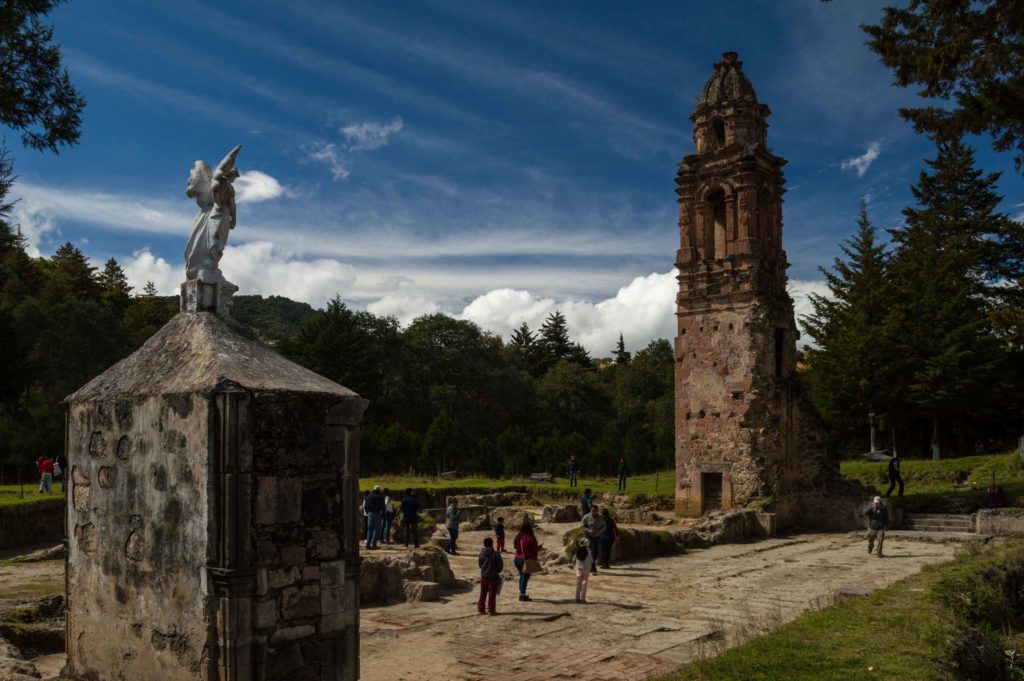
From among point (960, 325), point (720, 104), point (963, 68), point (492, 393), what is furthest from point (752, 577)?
point (492, 393)

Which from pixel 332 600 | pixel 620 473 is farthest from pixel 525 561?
pixel 620 473

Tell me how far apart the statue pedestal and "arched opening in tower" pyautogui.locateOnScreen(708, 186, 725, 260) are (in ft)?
66.7

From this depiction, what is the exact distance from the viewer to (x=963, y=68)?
41.9 feet

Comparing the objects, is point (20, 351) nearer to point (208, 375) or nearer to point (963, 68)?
point (208, 375)

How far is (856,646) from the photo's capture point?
770 centimetres

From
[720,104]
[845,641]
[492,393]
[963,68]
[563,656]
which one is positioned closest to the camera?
[845,641]

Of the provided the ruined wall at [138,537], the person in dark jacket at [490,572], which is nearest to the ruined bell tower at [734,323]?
the person in dark jacket at [490,572]

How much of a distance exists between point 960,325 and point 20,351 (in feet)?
118

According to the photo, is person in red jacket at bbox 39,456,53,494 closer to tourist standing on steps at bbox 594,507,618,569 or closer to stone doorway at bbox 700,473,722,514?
tourist standing on steps at bbox 594,507,618,569

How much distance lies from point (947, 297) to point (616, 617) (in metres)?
27.2

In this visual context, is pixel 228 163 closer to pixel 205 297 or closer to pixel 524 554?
pixel 205 297

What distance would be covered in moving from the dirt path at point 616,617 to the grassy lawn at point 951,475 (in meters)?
8.38

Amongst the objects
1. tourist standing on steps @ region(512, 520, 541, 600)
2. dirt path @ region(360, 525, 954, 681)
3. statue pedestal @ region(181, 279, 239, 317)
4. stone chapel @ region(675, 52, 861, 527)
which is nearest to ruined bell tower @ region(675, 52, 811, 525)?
stone chapel @ region(675, 52, 861, 527)

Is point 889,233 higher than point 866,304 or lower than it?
higher
